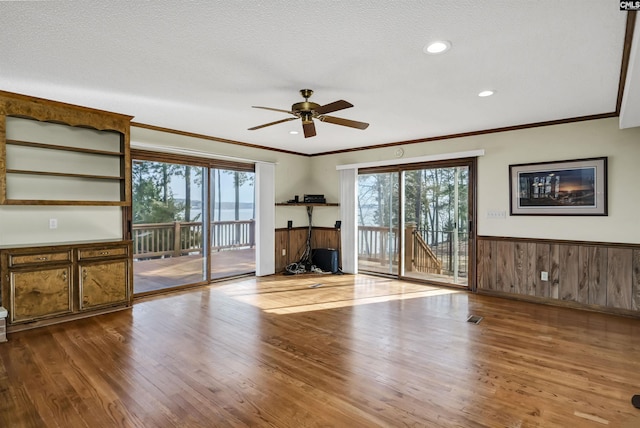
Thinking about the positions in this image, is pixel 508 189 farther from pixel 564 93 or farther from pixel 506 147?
pixel 564 93

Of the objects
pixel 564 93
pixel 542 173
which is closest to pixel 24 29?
pixel 564 93

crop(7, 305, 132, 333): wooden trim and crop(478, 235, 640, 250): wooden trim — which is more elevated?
crop(478, 235, 640, 250): wooden trim

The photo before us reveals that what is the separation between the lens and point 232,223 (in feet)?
20.0

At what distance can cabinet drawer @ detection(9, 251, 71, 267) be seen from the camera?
355 centimetres

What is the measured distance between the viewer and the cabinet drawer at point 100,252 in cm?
400

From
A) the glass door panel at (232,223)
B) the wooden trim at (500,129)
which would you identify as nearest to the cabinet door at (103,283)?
the glass door panel at (232,223)

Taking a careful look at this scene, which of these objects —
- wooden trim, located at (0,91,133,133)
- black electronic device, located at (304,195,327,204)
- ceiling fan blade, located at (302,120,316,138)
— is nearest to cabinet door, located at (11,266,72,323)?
wooden trim, located at (0,91,133,133)

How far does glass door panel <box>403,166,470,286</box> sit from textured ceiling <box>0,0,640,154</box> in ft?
4.94

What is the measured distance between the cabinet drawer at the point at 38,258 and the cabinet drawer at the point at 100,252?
13 cm

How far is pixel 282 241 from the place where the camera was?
6836 mm

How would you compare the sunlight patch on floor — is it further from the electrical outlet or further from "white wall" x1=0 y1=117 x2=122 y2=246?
"white wall" x1=0 y1=117 x2=122 y2=246

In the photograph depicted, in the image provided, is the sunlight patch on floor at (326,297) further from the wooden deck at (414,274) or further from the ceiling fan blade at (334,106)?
the ceiling fan blade at (334,106)

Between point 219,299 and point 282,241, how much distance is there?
7.31ft

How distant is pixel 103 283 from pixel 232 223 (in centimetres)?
231
